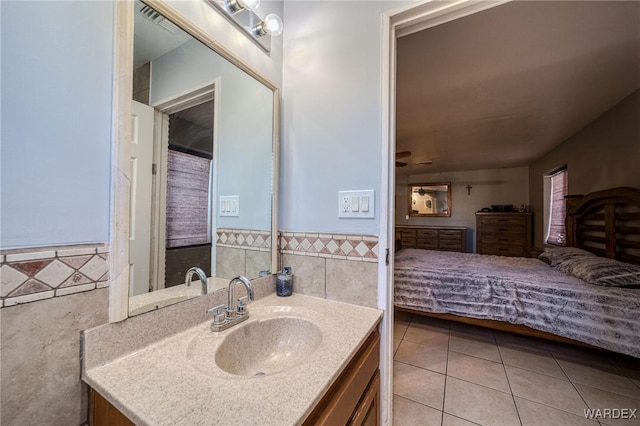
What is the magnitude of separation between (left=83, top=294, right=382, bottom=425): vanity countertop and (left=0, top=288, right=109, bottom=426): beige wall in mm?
53

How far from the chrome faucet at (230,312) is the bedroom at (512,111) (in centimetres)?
125

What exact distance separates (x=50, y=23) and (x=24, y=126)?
0.25m

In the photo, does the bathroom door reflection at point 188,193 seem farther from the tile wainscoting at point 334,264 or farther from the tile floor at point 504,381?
the tile floor at point 504,381

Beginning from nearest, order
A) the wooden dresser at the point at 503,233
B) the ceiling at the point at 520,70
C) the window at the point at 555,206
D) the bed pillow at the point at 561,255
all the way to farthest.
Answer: the ceiling at the point at 520,70 → the bed pillow at the point at 561,255 → the window at the point at 555,206 → the wooden dresser at the point at 503,233

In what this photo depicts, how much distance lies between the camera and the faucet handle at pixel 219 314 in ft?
2.76

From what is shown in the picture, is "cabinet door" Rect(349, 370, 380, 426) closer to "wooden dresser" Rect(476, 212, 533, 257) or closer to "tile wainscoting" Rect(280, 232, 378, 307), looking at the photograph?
"tile wainscoting" Rect(280, 232, 378, 307)

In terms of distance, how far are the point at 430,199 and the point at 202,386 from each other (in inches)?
239

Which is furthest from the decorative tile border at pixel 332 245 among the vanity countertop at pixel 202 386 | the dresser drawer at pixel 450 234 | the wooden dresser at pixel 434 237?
the dresser drawer at pixel 450 234

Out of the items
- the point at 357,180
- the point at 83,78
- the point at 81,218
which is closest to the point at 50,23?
the point at 83,78

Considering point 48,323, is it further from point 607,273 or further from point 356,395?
point 607,273

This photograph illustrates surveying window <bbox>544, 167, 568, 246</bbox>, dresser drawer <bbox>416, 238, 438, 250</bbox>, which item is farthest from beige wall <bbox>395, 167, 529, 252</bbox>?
window <bbox>544, 167, 568, 246</bbox>

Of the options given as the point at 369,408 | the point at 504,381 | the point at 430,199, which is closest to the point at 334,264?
the point at 369,408

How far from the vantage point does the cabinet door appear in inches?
30.1

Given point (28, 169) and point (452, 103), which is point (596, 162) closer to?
point (452, 103)
